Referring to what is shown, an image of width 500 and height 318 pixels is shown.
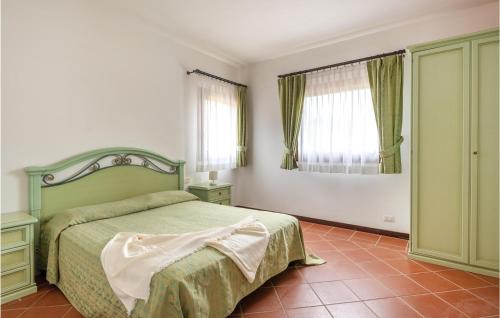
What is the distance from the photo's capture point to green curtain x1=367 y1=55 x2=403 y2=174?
10.4 ft

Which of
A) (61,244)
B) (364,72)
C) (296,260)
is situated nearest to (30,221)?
(61,244)

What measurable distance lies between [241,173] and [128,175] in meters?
2.21

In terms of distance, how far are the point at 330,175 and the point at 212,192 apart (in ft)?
5.76

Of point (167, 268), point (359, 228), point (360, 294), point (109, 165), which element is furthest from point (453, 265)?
point (109, 165)

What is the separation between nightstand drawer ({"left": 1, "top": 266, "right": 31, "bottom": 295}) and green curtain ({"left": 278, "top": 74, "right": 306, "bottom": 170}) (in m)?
3.19

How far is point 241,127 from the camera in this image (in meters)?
4.48

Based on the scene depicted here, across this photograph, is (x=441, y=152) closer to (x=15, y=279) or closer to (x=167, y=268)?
(x=167, y=268)

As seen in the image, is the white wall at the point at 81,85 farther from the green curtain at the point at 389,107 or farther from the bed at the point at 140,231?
the green curtain at the point at 389,107

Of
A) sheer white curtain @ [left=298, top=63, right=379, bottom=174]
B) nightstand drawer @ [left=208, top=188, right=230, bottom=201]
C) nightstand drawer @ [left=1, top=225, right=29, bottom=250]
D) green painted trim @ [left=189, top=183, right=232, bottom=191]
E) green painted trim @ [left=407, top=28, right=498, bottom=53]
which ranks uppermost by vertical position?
green painted trim @ [left=407, top=28, right=498, bottom=53]

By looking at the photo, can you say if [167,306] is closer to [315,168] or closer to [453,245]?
[453,245]

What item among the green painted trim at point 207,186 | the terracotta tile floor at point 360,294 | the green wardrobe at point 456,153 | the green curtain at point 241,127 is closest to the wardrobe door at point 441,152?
the green wardrobe at point 456,153

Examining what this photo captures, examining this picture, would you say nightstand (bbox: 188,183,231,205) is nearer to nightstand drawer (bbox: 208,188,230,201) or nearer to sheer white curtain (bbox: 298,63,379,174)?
nightstand drawer (bbox: 208,188,230,201)

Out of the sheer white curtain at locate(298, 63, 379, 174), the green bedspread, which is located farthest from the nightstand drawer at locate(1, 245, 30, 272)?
the sheer white curtain at locate(298, 63, 379, 174)

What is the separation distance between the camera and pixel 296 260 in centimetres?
259
